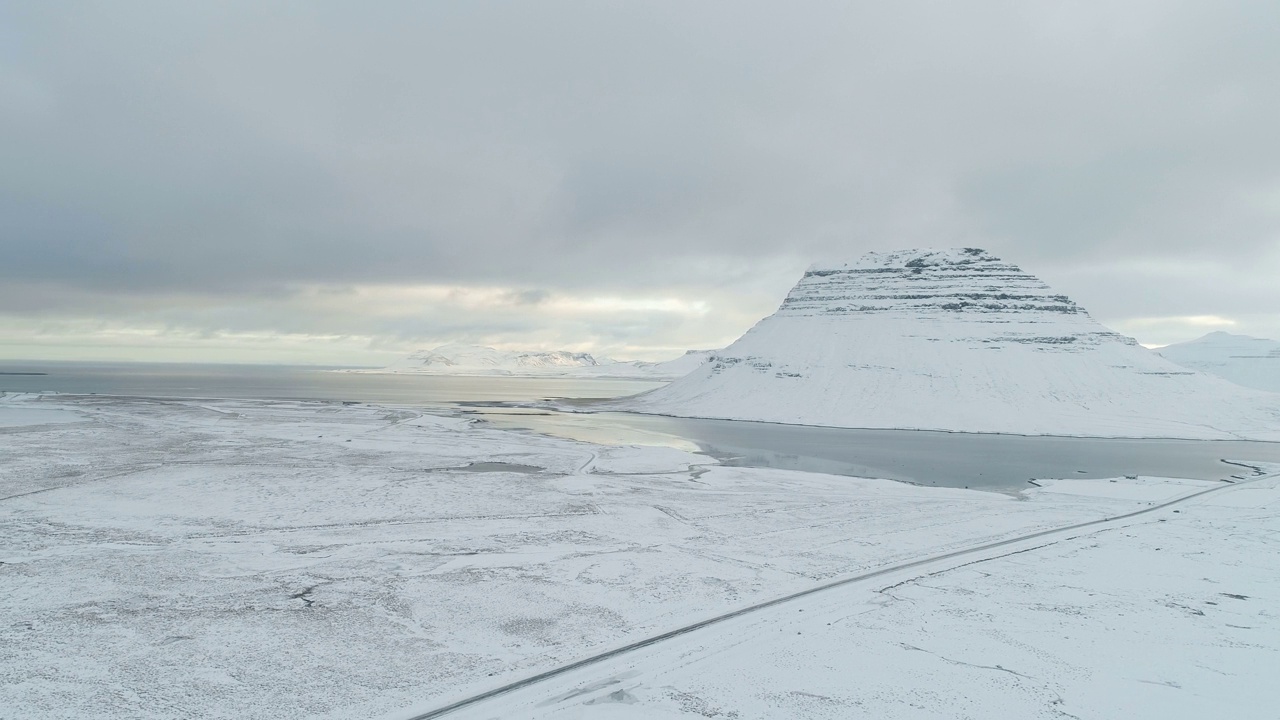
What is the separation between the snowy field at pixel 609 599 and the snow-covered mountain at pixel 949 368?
45.8 meters

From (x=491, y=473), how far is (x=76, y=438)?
26666 millimetres

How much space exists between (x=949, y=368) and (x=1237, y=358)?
12134cm

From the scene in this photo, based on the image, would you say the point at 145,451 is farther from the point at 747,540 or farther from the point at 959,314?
the point at 959,314

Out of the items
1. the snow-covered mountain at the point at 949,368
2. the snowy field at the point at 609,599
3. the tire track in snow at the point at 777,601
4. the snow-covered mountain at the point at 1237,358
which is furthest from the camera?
the snow-covered mountain at the point at 1237,358

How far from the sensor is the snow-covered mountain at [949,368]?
7194 cm

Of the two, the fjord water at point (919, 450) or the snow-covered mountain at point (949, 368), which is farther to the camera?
the snow-covered mountain at point (949, 368)

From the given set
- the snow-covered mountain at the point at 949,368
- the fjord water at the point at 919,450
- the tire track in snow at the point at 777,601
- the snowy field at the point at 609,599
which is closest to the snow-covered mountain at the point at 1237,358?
the snow-covered mountain at the point at 949,368

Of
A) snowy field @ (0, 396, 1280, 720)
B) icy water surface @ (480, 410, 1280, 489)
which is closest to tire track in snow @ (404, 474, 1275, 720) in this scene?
snowy field @ (0, 396, 1280, 720)

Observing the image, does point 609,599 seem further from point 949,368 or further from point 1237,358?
point 1237,358

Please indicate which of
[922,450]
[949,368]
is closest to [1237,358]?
[949,368]

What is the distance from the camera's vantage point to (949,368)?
3334 inches

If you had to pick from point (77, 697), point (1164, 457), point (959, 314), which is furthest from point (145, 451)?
point (959, 314)

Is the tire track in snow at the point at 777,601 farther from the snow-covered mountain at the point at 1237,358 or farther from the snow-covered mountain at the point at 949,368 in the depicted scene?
the snow-covered mountain at the point at 1237,358

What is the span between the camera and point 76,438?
40.3 meters
